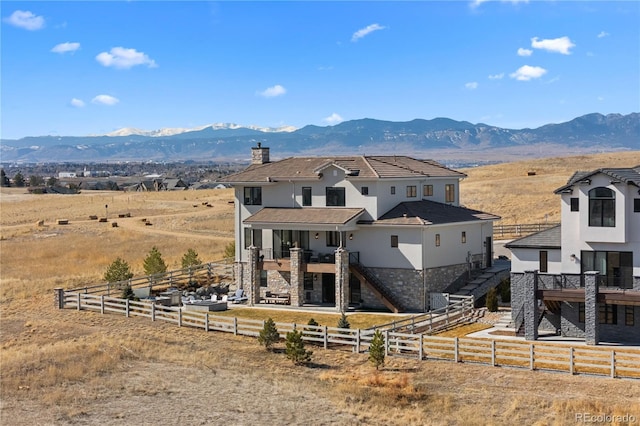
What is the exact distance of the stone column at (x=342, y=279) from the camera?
44688 mm

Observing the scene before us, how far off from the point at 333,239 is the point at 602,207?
1614 cm

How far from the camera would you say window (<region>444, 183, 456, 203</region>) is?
171ft

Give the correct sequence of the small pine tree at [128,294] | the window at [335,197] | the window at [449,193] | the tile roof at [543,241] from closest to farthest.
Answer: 1. the tile roof at [543,241]
2. the small pine tree at [128,294]
3. the window at [335,197]
4. the window at [449,193]

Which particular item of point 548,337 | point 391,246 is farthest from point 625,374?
point 391,246

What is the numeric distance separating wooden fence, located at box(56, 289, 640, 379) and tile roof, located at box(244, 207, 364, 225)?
25.2 feet

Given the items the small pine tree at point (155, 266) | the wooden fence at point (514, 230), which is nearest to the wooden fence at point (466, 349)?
the small pine tree at point (155, 266)

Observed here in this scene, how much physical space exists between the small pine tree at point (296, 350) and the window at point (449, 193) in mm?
20530

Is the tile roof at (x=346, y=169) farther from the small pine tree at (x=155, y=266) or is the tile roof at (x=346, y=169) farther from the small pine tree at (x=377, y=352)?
the small pine tree at (x=377, y=352)

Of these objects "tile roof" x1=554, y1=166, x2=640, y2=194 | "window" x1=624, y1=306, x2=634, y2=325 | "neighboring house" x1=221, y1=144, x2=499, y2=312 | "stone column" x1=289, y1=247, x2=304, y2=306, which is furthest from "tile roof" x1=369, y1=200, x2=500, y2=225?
"window" x1=624, y1=306, x2=634, y2=325

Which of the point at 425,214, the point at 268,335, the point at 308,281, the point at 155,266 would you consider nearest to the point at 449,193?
the point at 425,214

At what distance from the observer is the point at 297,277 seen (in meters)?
46.3

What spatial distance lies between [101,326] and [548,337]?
70.0 feet

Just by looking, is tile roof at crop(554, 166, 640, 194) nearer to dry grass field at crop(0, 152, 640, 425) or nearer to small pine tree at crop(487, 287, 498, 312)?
small pine tree at crop(487, 287, 498, 312)

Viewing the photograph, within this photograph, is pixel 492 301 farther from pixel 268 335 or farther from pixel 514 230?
pixel 514 230
